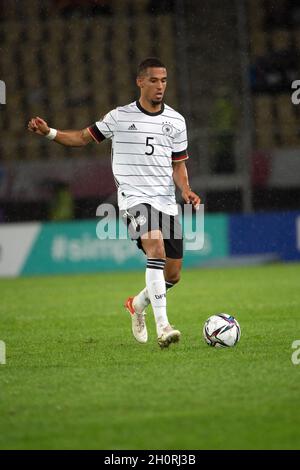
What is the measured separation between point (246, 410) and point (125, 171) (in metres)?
3.30

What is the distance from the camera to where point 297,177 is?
1842 cm

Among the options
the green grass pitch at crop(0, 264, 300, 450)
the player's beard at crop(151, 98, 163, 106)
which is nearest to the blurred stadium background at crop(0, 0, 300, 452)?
the green grass pitch at crop(0, 264, 300, 450)

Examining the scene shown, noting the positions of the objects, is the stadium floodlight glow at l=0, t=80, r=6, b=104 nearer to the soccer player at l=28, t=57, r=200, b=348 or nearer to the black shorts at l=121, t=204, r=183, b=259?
the soccer player at l=28, t=57, r=200, b=348

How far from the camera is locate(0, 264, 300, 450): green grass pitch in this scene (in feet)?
15.9

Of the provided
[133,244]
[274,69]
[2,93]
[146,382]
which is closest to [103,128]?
[146,382]

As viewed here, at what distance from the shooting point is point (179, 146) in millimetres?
8398

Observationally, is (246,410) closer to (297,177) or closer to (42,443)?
(42,443)

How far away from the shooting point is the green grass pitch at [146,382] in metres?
4.84

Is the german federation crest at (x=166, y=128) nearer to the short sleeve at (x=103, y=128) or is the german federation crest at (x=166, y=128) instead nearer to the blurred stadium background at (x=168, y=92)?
the short sleeve at (x=103, y=128)

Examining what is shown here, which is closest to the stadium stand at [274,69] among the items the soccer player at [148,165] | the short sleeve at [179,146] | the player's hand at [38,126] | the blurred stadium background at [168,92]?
the blurred stadium background at [168,92]

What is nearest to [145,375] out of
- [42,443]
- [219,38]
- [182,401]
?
[182,401]

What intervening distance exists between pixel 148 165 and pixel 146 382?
95.7 inches

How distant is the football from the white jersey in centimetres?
104

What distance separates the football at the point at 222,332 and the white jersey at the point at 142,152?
3.42ft
